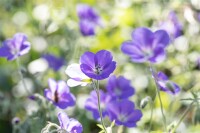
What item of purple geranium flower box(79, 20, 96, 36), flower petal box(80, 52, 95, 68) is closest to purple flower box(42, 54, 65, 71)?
purple geranium flower box(79, 20, 96, 36)

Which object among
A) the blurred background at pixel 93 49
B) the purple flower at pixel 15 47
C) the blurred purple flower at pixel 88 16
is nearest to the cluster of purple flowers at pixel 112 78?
the purple flower at pixel 15 47

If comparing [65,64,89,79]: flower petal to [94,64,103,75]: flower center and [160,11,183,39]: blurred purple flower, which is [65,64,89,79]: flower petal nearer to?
[94,64,103,75]: flower center

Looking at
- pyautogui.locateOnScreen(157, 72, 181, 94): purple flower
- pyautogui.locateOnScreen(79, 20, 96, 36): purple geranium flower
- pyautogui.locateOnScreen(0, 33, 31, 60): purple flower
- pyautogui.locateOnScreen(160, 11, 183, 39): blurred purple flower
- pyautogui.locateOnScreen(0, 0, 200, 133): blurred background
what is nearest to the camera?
pyautogui.locateOnScreen(157, 72, 181, 94): purple flower

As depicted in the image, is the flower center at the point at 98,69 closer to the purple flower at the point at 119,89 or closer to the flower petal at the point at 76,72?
the flower petal at the point at 76,72

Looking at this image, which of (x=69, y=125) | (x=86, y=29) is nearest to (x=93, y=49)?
(x=86, y=29)

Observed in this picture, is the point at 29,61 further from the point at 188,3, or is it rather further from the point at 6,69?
the point at 188,3

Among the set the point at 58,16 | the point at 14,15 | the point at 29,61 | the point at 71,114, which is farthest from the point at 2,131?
the point at 14,15

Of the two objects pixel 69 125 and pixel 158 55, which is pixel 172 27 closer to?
pixel 158 55
